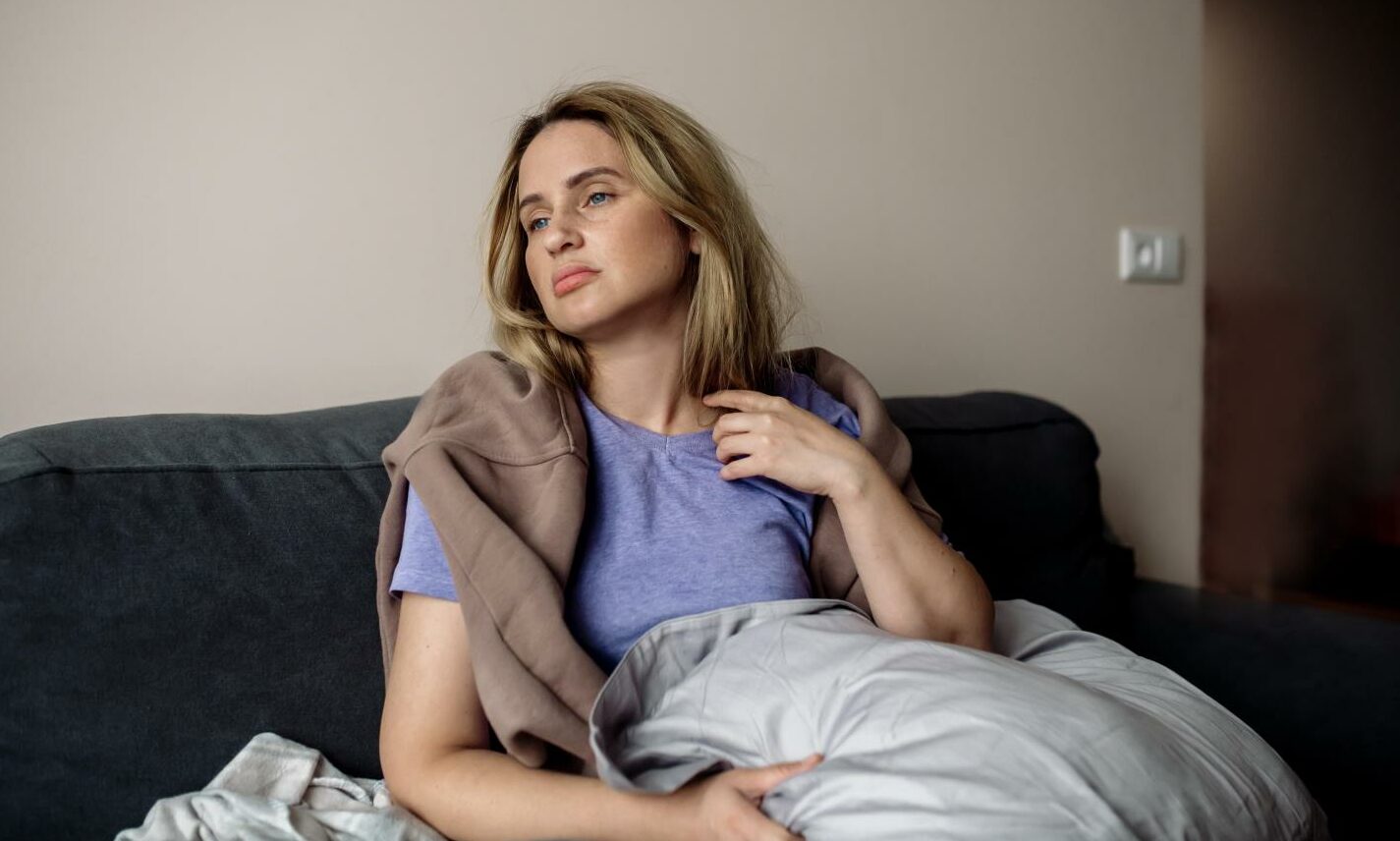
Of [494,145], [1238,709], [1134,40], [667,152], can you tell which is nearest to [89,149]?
[494,145]

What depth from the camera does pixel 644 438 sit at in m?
1.21

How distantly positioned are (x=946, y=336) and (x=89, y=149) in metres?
1.36

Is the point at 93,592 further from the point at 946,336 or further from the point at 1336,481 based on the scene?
the point at 1336,481

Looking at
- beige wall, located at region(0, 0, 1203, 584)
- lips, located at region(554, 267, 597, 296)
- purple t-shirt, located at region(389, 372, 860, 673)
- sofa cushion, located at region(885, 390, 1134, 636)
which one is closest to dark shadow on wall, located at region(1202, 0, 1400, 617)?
beige wall, located at region(0, 0, 1203, 584)

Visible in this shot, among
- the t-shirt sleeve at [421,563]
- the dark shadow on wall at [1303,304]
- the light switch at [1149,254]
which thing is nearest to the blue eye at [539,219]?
the t-shirt sleeve at [421,563]

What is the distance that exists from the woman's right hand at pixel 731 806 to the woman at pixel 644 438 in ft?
0.33

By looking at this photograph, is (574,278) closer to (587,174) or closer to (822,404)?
(587,174)

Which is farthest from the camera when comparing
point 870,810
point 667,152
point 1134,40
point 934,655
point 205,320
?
point 1134,40

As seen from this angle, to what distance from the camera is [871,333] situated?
1886 mm

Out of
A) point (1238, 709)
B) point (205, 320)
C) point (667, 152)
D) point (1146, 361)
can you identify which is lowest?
point (1238, 709)

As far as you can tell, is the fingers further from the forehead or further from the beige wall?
the beige wall

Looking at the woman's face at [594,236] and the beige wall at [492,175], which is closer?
the woman's face at [594,236]

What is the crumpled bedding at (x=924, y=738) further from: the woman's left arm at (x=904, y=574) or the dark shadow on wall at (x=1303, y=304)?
the dark shadow on wall at (x=1303, y=304)

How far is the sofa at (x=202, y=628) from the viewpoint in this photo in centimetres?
97
